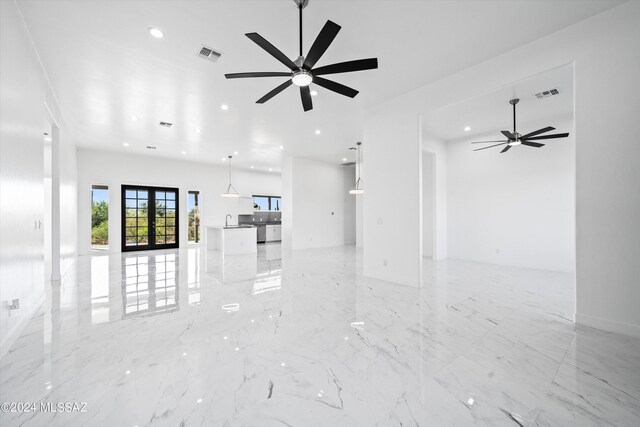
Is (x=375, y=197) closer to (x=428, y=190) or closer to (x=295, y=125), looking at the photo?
(x=295, y=125)

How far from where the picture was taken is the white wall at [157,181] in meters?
8.20

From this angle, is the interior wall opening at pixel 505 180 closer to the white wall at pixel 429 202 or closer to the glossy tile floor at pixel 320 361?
the white wall at pixel 429 202

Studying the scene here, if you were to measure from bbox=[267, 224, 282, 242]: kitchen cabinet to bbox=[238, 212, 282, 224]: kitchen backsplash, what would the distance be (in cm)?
69

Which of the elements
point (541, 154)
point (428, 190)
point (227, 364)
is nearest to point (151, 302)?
point (227, 364)

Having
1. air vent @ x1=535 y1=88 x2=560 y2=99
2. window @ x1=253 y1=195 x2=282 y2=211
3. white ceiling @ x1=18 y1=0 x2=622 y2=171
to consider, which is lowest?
window @ x1=253 y1=195 x2=282 y2=211

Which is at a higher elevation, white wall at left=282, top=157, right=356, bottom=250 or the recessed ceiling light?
the recessed ceiling light

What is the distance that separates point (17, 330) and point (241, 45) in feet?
11.8

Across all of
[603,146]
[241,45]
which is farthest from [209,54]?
[603,146]

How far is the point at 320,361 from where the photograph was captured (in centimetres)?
211

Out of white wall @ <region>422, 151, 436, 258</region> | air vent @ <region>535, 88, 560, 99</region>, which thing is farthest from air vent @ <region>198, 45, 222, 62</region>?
white wall @ <region>422, 151, 436, 258</region>

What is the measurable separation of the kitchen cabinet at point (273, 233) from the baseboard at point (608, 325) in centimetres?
1005

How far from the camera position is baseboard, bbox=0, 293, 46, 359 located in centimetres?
223

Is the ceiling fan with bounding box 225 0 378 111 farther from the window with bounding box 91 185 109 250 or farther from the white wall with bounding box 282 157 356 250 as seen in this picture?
the window with bounding box 91 185 109 250

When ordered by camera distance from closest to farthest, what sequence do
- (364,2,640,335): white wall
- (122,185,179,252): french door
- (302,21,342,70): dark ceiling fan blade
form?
(302,21,342,70): dark ceiling fan blade < (364,2,640,335): white wall < (122,185,179,252): french door
